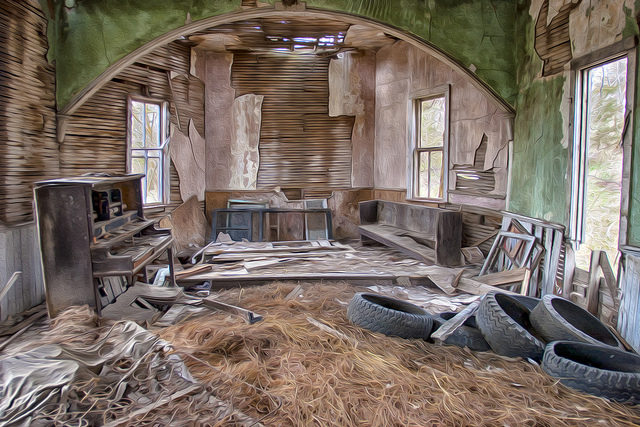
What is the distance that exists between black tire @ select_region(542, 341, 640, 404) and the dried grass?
0.24 feet

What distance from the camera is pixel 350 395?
286cm

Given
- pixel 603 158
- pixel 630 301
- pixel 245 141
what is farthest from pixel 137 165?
pixel 630 301

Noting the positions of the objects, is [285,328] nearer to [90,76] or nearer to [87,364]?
[87,364]

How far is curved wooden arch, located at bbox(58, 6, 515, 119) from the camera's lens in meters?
5.49

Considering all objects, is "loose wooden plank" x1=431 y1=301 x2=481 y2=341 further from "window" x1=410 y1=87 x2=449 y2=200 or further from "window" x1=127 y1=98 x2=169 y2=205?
"window" x1=127 y1=98 x2=169 y2=205

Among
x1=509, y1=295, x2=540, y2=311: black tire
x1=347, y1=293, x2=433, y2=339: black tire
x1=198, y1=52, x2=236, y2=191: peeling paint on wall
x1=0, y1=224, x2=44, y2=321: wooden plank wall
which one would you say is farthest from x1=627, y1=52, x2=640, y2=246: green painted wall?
x1=198, y1=52, x2=236, y2=191: peeling paint on wall

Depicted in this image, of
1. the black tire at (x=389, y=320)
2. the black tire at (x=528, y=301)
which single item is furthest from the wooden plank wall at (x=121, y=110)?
the black tire at (x=528, y=301)

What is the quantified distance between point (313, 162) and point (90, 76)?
483 centimetres

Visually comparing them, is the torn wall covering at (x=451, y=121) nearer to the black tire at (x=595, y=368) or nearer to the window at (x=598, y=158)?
the window at (x=598, y=158)

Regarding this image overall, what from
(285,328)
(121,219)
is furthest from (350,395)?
(121,219)

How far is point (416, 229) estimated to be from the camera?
7.73m

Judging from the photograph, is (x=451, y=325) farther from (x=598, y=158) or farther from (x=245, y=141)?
(x=245, y=141)

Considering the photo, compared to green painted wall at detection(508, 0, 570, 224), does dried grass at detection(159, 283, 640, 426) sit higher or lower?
lower

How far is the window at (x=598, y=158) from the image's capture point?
13.8 ft
